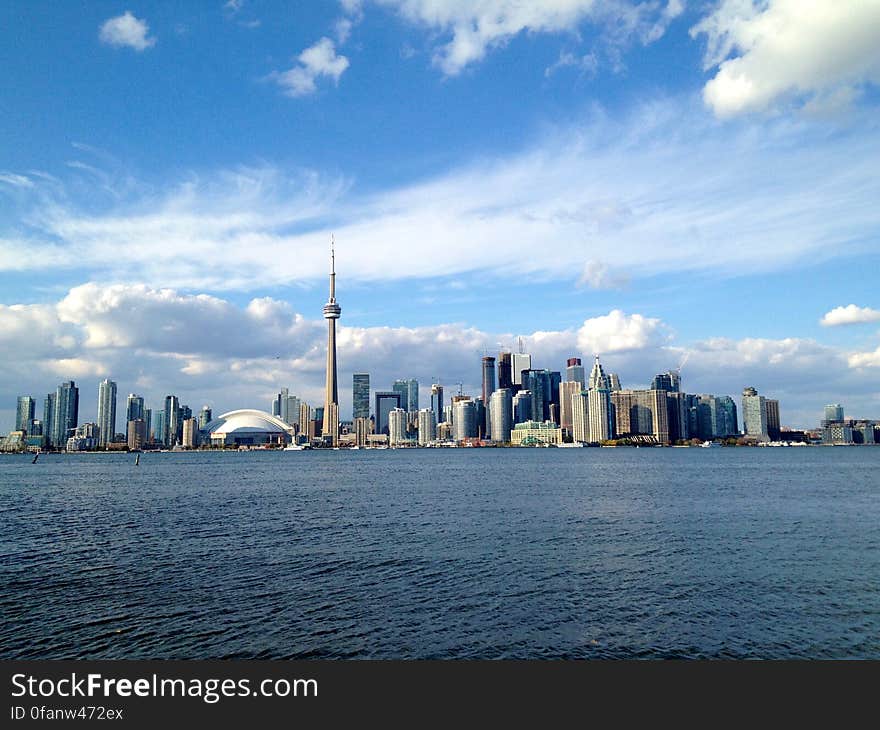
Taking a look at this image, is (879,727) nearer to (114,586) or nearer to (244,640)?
(244,640)

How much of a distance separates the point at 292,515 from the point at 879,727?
5501cm

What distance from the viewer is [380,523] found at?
58.3 meters

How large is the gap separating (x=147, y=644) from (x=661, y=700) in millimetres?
18642

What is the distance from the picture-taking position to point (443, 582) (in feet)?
115

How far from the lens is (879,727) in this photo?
18.0 m

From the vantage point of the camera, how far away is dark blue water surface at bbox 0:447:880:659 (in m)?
25.7

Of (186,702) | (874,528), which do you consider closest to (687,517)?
(874,528)

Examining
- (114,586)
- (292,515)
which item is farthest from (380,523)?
(114,586)

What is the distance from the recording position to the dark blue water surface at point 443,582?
84.4 ft

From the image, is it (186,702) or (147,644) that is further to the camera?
(147,644)

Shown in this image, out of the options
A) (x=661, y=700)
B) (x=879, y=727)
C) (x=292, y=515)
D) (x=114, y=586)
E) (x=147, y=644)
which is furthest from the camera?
(x=292, y=515)

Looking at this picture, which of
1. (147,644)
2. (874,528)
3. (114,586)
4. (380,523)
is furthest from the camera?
(380,523)

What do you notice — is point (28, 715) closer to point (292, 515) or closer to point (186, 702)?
point (186, 702)

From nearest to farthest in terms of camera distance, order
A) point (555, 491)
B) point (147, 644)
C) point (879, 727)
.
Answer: point (879, 727) < point (147, 644) < point (555, 491)
